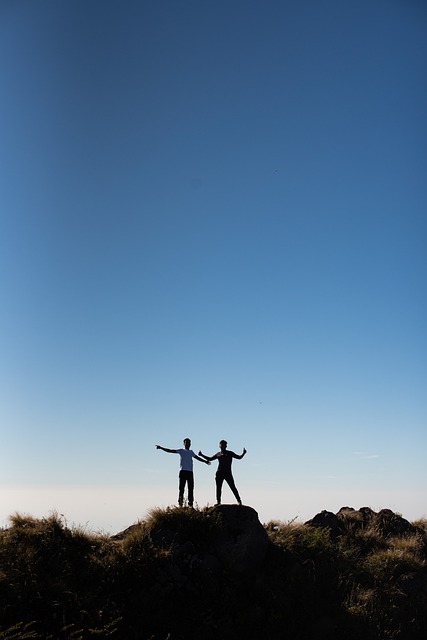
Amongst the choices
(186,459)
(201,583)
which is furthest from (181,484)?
(201,583)

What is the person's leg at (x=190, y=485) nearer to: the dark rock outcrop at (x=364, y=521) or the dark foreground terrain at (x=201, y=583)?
the dark foreground terrain at (x=201, y=583)

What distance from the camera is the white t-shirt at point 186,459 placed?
16.5m

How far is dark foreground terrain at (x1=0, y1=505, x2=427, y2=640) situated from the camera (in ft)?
38.2

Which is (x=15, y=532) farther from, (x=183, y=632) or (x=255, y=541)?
(x=255, y=541)

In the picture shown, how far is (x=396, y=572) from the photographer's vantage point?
17.0 m

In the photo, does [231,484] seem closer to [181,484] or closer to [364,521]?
[181,484]

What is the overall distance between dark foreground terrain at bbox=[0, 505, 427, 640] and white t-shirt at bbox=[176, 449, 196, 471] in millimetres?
1517

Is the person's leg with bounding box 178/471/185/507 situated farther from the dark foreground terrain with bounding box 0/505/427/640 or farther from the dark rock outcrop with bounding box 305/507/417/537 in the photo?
the dark rock outcrop with bounding box 305/507/417/537

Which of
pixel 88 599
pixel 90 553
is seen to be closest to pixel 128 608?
pixel 88 599

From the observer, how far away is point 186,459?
16.6 meters

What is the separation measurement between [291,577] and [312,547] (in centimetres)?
195

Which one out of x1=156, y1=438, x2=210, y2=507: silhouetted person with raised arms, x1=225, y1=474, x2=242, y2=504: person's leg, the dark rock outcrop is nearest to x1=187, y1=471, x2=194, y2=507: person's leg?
x1=156, y1=438, x2=210, y2=507: silhouetted person with raised arms

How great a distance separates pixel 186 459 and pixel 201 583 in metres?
4.11

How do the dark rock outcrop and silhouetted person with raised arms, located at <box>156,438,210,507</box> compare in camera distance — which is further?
the dark rock outcrop
